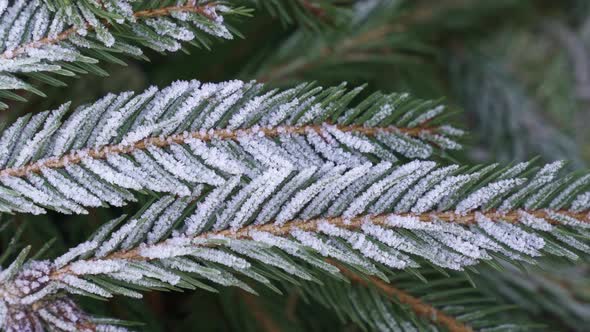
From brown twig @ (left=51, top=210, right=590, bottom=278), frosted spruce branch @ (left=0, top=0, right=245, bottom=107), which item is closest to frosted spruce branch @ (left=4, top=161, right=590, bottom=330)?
brown twig @ (left=51, top=210, right=590, bottom=278)

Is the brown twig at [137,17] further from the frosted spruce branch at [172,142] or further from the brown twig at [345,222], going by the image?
the brown twig at [345,222]

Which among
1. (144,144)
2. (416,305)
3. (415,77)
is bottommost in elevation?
(416,305)

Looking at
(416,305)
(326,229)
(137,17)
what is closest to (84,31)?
(137,17)

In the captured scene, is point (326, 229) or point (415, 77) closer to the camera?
point (326, 229)

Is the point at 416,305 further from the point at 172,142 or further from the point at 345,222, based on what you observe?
the point at 172,142

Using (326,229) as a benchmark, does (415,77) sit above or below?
above

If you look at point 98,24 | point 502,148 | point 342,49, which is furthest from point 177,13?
point 502,148
